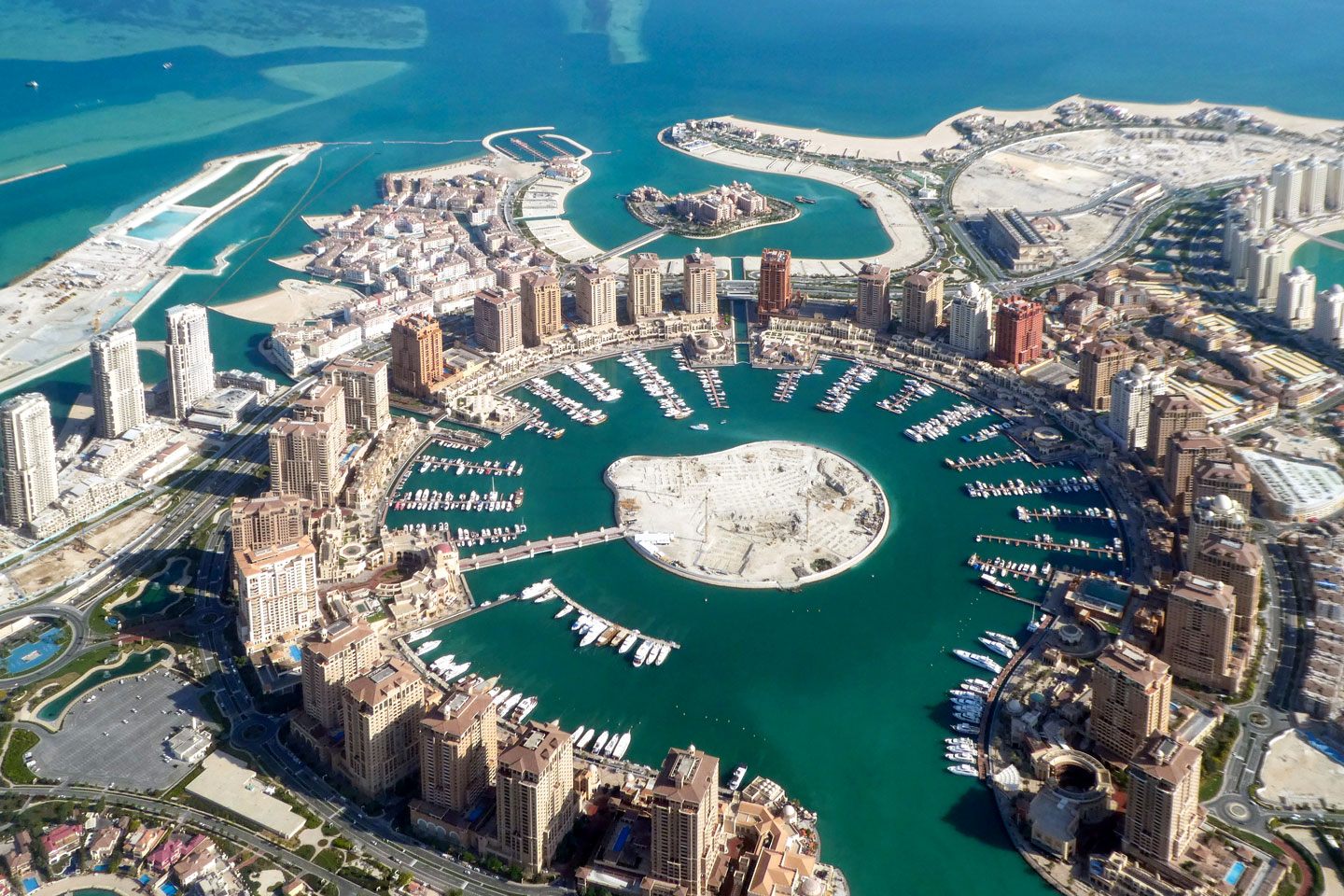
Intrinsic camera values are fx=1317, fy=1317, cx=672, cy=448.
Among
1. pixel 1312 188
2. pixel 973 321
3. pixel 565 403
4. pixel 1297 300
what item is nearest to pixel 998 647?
pixel 973 321

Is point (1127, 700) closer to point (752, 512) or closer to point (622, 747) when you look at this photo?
point (622, 747)

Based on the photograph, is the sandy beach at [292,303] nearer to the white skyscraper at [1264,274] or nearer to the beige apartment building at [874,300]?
the beige apartment building at [874,300]

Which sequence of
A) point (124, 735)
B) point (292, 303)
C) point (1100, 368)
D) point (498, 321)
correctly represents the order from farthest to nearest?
point (292, 303) → point (498, 321) → point (1100, 368) → point (124, 735)

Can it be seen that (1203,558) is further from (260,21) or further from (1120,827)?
(260,21)

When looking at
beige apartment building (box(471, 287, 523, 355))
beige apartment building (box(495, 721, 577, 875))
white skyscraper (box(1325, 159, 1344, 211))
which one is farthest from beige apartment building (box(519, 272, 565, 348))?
white skyscraper (box(1325, 159, 1344, 211))

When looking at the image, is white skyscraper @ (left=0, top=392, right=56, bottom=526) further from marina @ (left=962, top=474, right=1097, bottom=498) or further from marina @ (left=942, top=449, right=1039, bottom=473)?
marina @ (left=962, top=474, right=1097, bottom=498)

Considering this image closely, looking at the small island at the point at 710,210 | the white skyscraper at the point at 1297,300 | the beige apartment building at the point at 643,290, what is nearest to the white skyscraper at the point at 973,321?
the beige apartment building at the point at 643,290

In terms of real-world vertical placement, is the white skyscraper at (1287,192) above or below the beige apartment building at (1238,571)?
above
